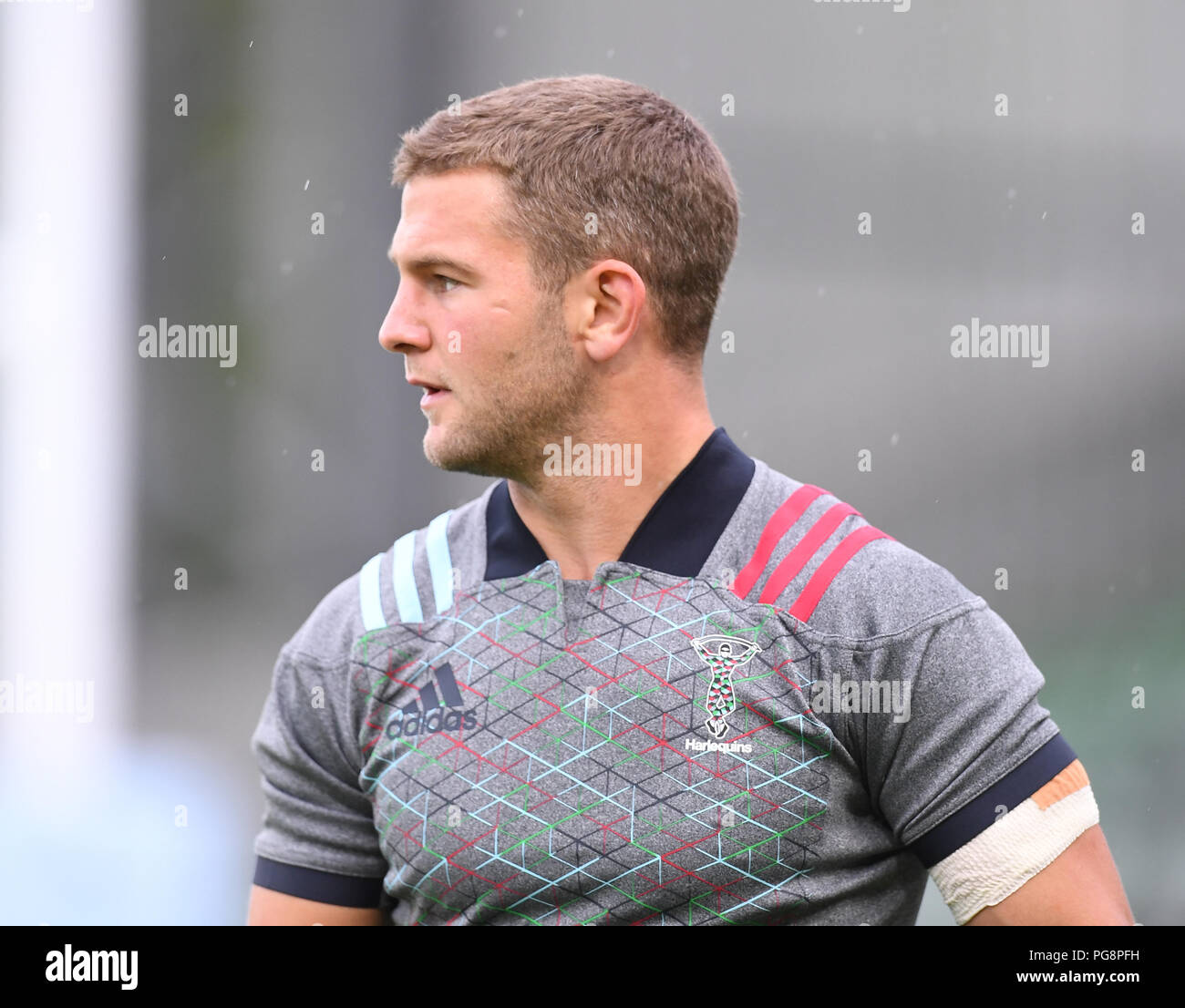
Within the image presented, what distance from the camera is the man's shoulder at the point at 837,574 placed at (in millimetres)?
1626

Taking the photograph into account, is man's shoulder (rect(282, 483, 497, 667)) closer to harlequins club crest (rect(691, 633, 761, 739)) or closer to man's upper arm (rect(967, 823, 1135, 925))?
harlequins club crest (rect(691, 633, 761, 739))

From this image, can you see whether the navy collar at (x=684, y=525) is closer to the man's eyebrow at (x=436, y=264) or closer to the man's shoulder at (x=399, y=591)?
the man's shoulder at (x=399, y=591)

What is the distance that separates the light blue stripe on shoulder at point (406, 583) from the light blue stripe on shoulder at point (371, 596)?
0.02 meters

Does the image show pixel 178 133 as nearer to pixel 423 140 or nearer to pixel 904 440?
pixel 904 440

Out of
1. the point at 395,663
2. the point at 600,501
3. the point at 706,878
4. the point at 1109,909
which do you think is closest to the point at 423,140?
the point at 600,501

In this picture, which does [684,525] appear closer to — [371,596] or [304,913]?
[371,596]

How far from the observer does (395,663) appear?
5.83 feet

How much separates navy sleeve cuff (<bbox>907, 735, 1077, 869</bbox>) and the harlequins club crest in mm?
275

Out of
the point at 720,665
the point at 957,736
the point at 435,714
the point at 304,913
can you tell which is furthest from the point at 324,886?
the point at 957,736

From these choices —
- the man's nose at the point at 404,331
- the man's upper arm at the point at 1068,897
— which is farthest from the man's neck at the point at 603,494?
the man's upper arm at the point at 1068,897

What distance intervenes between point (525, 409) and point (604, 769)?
1.52 feet

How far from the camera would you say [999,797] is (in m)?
1.55

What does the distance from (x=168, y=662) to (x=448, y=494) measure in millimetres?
1044

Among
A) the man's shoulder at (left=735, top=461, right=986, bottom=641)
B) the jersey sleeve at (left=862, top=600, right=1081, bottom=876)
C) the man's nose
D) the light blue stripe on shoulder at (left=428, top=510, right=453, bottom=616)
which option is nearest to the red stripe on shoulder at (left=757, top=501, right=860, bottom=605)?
the man's shoulder at (left=735, top=461, right=986, bottom=641)
